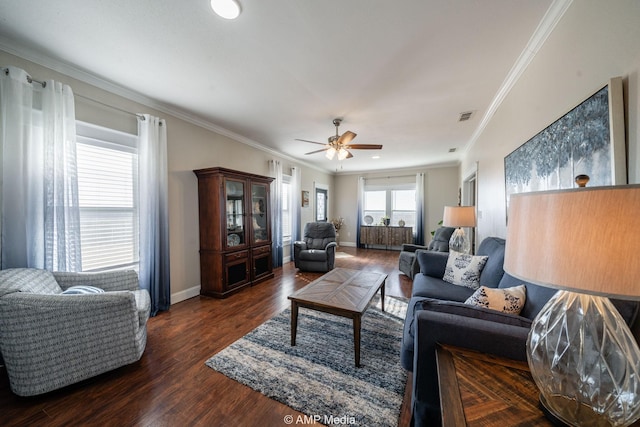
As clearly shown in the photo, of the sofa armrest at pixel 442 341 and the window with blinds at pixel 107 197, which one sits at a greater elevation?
the window with blinds at pixel 107 197

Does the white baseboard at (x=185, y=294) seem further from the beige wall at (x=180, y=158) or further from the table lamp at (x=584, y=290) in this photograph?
the table lamp at (x=584, y=290)

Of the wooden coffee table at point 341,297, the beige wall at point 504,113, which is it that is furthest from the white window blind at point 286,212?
the wooden coffee table at point 341,297

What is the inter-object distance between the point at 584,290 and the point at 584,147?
3.74 ft

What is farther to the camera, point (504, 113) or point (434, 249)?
point (434, 249)

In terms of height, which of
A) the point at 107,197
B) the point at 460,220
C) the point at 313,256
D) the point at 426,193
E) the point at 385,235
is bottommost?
the point at 313,256

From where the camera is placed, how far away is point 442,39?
1712mm

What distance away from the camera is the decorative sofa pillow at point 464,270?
2.27m

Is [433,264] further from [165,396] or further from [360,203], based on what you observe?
[360,203]

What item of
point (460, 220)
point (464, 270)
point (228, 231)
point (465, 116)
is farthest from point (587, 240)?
point (228, 231)

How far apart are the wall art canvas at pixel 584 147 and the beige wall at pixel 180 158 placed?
382 centimetres

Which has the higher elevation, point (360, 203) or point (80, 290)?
point (360, 203)

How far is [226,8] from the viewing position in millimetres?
1428

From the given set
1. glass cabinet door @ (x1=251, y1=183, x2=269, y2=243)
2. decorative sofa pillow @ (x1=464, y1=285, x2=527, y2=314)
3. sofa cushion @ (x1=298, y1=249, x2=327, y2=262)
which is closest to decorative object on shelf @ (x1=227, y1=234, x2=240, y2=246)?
glass cabinet door @ (x1=251, y1=183, x2=269, y2=243)

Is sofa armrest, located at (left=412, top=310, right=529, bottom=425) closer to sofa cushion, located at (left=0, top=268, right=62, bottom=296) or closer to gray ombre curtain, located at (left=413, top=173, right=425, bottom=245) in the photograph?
sofa cushion, located at (left=0, top=268, right=62, bottom=296)
